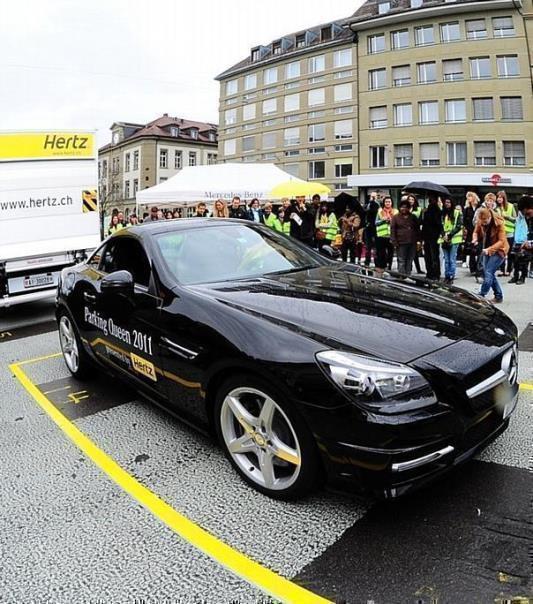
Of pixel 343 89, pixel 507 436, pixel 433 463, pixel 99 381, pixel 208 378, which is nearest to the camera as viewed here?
pixel 433 463

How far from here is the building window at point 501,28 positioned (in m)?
36.1

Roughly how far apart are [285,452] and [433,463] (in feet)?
2.20

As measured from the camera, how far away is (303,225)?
11.2m

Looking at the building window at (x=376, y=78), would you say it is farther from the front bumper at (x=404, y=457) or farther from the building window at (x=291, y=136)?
the front bumper at (x=404, y=457)

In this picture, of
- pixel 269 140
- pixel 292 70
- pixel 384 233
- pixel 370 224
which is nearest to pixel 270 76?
pixel 292 70

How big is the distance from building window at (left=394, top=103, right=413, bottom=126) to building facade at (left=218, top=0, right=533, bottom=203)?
80mm

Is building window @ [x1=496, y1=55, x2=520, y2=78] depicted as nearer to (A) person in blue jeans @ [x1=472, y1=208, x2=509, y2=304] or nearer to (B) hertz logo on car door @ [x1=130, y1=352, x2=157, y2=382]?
(A) person in blue jeans @ [x1=472, y1=208, x2=509, y2=304]

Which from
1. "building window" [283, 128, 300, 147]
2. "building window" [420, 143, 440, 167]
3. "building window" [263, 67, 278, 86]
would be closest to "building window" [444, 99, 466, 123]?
"building window" [420, 143, 440, 167]

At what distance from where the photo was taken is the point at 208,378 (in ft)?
8.52

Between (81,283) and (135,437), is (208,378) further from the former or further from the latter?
(81,283)

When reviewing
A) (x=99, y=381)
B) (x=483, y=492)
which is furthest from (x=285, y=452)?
(x=99, y=381)

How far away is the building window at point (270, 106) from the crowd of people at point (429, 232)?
38.4 metres

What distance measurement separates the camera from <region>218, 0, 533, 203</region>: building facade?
3581 cm

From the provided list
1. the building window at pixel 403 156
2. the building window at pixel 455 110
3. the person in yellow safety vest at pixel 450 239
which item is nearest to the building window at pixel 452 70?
the building window at pixel 455 110
